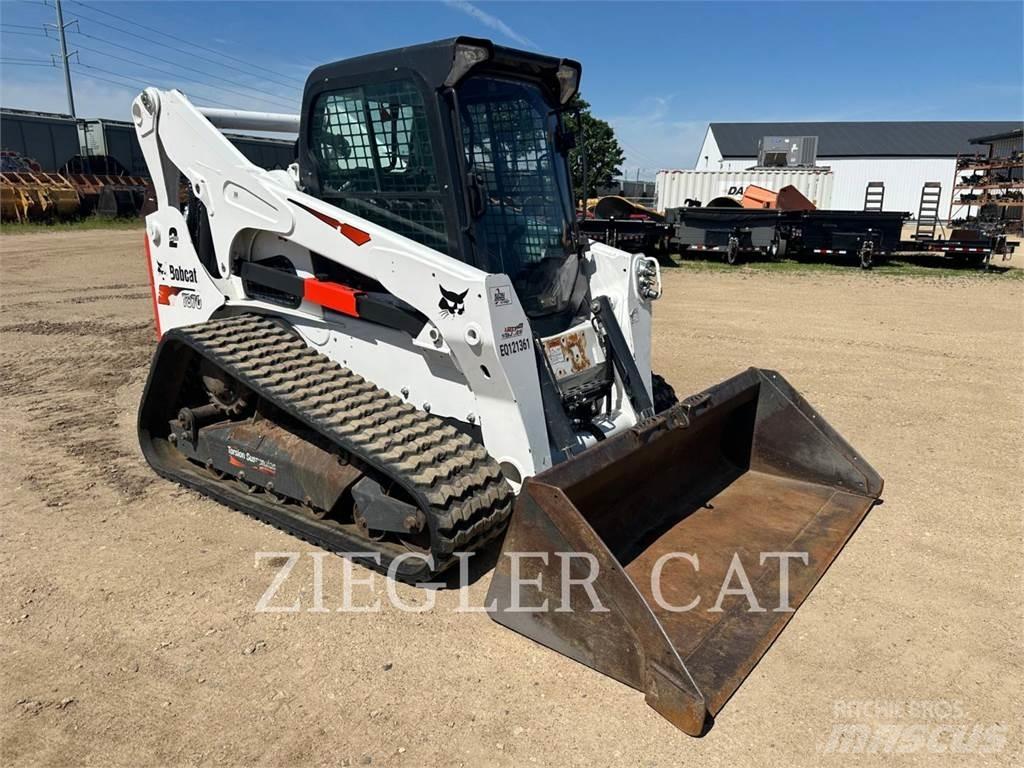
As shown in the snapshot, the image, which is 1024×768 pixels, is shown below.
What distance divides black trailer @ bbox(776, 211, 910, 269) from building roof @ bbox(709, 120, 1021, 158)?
1334 inches

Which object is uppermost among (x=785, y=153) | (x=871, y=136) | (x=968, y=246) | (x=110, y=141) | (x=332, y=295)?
(x=871, y=136)

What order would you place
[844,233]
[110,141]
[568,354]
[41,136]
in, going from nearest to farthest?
[568,354] → [844,233] → [41,136] → [110,141]

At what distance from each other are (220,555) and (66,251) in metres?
16.1

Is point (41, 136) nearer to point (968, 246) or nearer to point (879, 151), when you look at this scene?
point (968, 246)

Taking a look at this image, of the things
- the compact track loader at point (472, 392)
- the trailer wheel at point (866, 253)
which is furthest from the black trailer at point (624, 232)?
the compact track loader at point (472, 392)

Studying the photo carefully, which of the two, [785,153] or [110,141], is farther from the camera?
[785,153]

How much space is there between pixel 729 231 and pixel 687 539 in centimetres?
1540

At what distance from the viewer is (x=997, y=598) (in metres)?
3.57

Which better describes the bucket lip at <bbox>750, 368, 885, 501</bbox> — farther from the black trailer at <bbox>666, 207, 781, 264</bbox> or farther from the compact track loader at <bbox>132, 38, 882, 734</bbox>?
the black trailer at <bbox>666, 207, 781, 264</bbox>

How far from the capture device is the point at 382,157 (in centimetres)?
398

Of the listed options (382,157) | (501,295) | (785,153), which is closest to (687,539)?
(501,295)

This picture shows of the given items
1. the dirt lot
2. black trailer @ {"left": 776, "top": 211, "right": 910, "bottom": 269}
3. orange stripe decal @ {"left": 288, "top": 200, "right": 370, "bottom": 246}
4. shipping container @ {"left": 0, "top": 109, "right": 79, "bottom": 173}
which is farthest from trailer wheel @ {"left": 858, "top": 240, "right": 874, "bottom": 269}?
shipping container @ {"left": 0, "top": 109, "right": 79, "bottom": 173}

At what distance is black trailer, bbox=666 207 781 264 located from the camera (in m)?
17.8

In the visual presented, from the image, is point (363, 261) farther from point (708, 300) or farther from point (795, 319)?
point (708, 300)
